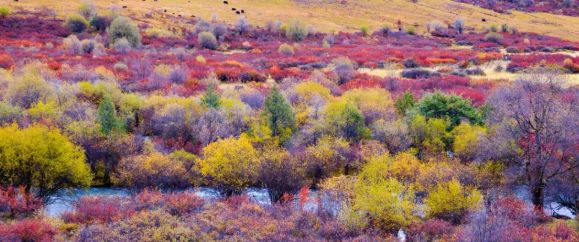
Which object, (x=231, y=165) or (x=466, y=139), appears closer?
(x=231, y=165)

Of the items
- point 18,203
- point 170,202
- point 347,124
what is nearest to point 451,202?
point 347,124

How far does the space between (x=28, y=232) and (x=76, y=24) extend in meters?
62.6

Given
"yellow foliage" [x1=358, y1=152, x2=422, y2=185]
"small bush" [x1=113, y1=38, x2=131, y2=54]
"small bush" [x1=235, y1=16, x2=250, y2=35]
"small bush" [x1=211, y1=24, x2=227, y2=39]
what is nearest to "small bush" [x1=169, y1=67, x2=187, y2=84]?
"small bush" [x1=113, y1=38, x2=131, y2=54]

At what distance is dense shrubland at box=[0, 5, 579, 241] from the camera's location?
2358 cm

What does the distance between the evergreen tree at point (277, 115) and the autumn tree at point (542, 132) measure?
42.0ft

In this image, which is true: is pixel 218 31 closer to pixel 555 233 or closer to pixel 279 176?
pixel 279 176

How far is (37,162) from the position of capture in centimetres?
2670

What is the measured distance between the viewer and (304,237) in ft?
75.8

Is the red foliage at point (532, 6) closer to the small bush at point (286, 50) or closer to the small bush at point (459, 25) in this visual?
the small bush at point (459, 25)

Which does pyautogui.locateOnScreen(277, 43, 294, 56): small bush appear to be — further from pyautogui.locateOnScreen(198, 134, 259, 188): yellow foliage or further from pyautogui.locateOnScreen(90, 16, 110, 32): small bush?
pyautogui.locateOnScreen(198, 134, 259, 188): yellow foliage

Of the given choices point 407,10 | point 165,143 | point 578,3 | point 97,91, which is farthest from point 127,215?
point 578,3

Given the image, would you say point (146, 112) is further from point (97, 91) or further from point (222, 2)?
point (222, 2)

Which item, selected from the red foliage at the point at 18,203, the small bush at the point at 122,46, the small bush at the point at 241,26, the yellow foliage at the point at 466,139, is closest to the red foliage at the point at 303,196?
the yellow foliage at the point at 466,139

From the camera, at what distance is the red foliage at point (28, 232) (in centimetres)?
2209
